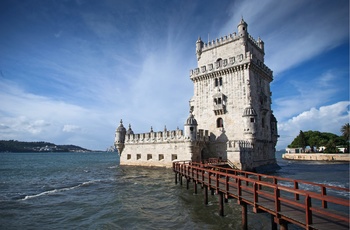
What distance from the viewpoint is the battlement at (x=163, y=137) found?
31644mm

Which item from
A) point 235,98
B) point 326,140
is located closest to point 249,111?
point 235,98

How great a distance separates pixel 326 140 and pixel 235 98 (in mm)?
56900

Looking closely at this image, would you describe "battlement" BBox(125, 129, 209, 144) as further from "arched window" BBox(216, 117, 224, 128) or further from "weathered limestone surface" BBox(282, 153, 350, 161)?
"weathered limestone surface" BBox(282, 153, 350, 161)

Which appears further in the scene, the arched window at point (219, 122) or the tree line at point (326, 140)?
the tree line at point (326, 140)

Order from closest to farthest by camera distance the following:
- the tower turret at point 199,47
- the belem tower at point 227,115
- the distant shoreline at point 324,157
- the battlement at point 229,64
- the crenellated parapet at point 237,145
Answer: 1. the crenellated parapet at point 237,145
2. the belem tower at point 227,115
3. the battlement at point 229,64
4. the tower turret at point 199,47
5. the distant shoreline at point 324,157

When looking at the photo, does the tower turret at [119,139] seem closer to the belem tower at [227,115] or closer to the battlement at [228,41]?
the belem tower at [227,115]

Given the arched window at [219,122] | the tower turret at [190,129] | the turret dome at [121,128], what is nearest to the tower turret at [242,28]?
the arched window at [219,122]

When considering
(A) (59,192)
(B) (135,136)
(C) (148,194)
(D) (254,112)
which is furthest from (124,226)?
(B) (135,136)

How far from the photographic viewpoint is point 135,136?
38406mm

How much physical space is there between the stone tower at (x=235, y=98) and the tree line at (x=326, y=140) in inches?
1577

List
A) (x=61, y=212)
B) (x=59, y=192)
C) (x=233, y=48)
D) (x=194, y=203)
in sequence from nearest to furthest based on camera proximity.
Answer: (x=61, y=212) → (x=194, y=203) → (x=59, y=192) → (x=233, y=48)

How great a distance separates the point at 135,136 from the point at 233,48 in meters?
20.3

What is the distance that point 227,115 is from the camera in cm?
3155

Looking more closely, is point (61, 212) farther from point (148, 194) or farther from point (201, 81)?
point (201, 81)
